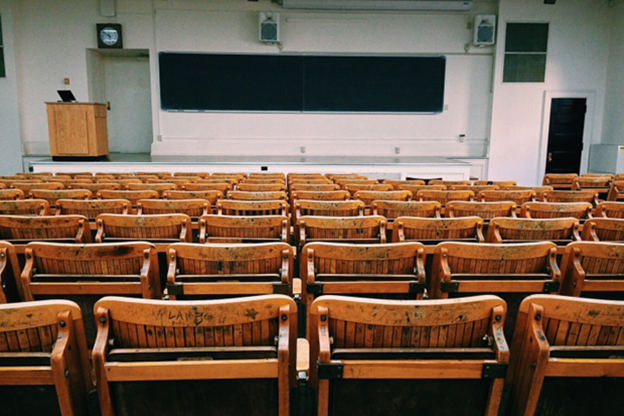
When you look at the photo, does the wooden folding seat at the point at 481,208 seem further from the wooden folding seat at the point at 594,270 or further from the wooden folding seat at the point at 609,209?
the wooden folding seat at the point at 594,270

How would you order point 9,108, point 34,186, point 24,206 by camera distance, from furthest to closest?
point 9,108 → point 34,186 → point 24,206

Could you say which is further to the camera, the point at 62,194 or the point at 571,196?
the point at 571,196

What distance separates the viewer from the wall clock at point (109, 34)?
943 centimetres

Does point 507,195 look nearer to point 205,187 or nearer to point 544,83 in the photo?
Answer: point 205,187

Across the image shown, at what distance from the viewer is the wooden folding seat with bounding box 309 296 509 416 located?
1.28 meters

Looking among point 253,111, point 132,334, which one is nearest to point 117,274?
point 132,334

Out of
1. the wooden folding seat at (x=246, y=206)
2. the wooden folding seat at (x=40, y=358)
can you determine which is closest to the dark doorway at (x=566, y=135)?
the wooden folding seat at (x=246, y=206)

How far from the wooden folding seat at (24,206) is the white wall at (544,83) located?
29.8ft

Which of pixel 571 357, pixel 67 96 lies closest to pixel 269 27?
pixel 67 96

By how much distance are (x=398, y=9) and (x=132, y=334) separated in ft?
32.0

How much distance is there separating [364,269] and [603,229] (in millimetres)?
1768

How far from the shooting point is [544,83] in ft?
32.4

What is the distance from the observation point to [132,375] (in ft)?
4.07

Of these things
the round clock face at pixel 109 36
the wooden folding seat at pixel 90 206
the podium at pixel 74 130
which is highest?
the round clock face at pixel 109 36
